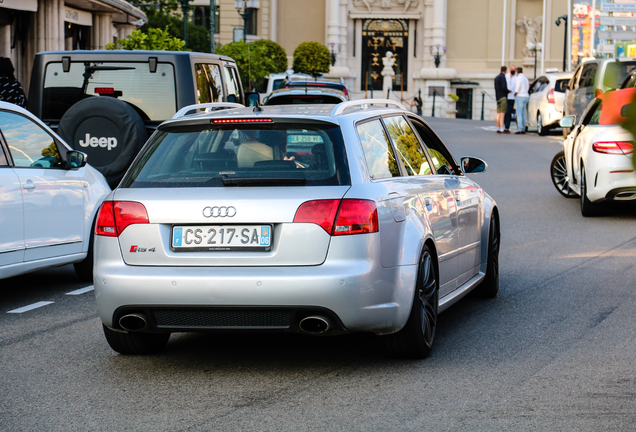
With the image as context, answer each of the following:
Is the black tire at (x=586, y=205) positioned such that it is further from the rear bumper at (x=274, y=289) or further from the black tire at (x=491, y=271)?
the rear bumper at (x=274, y=289)

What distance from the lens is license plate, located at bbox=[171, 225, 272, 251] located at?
495 cm

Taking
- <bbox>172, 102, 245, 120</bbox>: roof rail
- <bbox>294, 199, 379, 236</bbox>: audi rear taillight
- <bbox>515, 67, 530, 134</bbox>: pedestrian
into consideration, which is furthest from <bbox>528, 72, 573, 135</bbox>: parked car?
<bbox>294, 199, 379, 236</bbox>: audi rear taillight

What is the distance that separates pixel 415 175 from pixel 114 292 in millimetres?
2016

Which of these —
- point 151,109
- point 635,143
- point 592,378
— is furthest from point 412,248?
point 151,109

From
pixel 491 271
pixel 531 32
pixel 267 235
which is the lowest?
pixel 491 271

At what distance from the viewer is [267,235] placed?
4.95 m

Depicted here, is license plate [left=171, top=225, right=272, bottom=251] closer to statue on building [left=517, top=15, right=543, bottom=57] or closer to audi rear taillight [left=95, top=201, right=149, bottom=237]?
audi rear taillight [left=95, top=201, right=149, bottom=237]

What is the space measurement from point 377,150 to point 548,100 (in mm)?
23681

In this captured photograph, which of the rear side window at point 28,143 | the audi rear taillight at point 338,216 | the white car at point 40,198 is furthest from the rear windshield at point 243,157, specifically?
the rear side window at point 28,143

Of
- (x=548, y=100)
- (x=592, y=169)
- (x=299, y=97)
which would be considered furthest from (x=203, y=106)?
(x=548, y=100)

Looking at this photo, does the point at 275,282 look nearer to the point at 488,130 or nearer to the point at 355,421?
the point at 355,421

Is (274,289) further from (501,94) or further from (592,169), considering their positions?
(501,94)

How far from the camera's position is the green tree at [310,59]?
58.1 metres

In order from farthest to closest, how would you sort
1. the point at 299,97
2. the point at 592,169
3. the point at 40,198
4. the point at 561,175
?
the point at 561,175 → the point at 299,97 → the point at 592,169 → the point at 40,198
